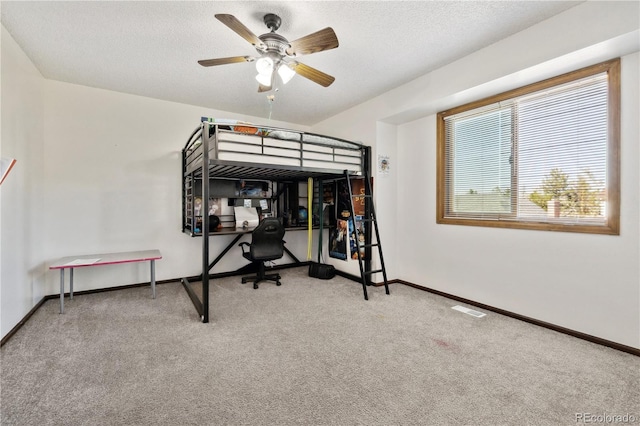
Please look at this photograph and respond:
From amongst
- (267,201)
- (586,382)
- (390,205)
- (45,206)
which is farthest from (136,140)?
(586,382)

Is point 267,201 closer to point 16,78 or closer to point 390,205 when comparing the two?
point 390,205

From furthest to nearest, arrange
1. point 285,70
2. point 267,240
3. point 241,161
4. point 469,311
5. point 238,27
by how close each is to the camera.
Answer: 1. point 267,240
2. point 469,311
3. point 241,161
4. point 285,70
5. point 238,27

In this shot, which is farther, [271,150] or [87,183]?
[87,183]

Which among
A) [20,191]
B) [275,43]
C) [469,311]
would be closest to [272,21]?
[275,43]

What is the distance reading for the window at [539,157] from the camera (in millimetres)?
2230

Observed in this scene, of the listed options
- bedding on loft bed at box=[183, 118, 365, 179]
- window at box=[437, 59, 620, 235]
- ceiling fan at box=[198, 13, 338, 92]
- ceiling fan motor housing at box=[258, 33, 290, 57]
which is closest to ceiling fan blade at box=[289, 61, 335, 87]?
ceiling fan at box=[198, 13, 338, 92]

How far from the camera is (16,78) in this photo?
2.46m

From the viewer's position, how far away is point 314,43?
199cm

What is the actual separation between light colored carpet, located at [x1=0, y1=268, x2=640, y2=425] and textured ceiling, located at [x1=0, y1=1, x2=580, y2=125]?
255 cm

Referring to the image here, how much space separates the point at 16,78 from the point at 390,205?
160 inches

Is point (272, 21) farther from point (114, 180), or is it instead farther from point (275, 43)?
point (114, 180)

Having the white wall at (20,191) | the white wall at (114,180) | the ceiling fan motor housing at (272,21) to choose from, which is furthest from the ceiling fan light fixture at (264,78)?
the white wall at (114,180)

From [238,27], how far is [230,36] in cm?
70

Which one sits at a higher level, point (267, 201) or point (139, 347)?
point (267, 201)
